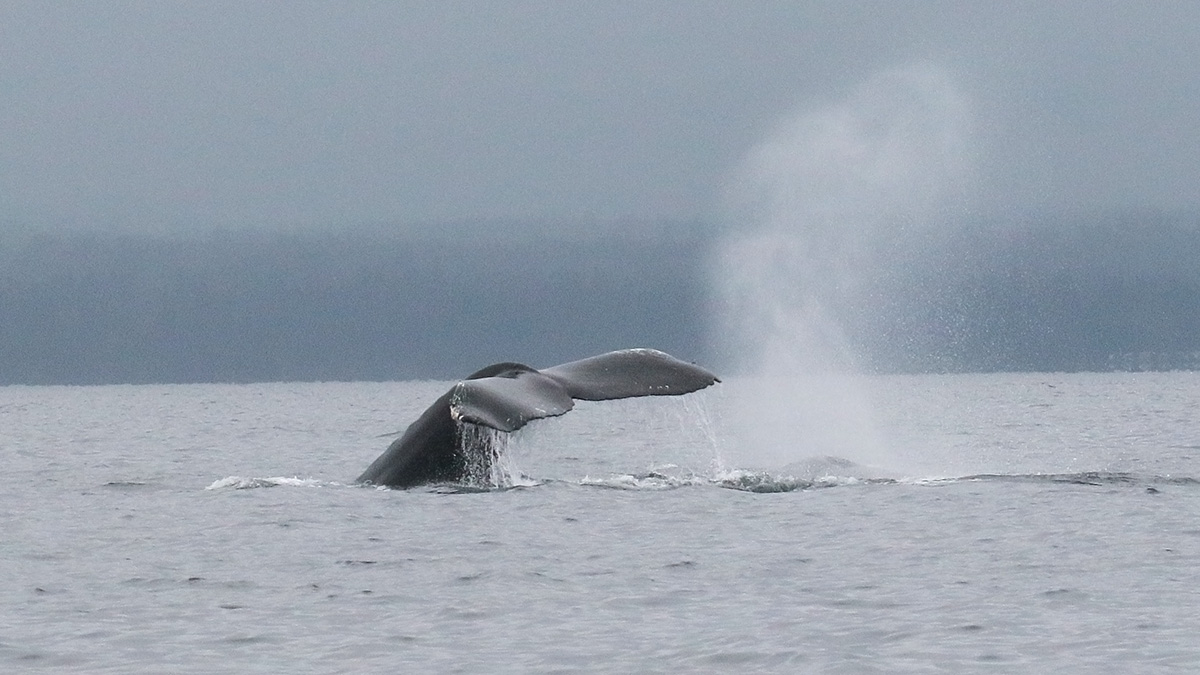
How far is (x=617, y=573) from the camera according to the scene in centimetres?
1302

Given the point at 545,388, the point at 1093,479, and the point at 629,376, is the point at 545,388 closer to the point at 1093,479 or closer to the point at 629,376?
the point at 629,376

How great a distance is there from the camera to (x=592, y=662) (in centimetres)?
953

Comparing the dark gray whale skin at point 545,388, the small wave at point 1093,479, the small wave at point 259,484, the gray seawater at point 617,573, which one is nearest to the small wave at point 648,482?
the gray seawater at point 617,573

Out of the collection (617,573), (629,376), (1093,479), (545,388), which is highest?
(629,376)

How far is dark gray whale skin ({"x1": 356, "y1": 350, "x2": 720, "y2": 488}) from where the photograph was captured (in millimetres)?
14141

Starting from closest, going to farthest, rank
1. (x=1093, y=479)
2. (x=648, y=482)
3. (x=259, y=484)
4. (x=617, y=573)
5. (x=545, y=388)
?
(x=617, y=573)
(x=545, y=388)
(x=648, y=482)
(x=1093, y=479)
(x=259, y=484)

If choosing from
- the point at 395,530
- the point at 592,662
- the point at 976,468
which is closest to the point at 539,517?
the point at 395,530

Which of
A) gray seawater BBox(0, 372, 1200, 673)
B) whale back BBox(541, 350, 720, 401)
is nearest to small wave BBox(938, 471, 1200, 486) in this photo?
gray seawater BBox(0, 372, 1200, 673)

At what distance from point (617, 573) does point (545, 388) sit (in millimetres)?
2273

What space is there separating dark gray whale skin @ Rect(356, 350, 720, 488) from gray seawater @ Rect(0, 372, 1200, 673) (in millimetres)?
391

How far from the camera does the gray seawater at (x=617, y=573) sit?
9797mm

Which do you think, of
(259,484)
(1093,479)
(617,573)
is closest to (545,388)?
(617,573)

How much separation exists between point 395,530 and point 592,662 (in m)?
6.30

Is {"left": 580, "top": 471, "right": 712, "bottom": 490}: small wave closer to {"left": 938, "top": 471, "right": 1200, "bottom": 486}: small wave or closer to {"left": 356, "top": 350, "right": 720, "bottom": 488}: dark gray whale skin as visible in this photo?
{"left": 938, "top": 471, "right": 1200, "bottom": 486}: small wave
